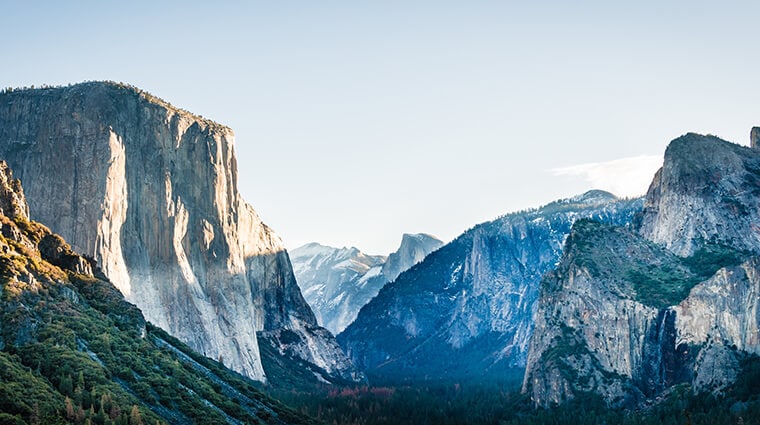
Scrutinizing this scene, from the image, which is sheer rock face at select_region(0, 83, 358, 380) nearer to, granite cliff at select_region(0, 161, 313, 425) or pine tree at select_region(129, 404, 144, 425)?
granite cliff at select_region(0, 161, 313, 425)

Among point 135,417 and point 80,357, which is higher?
point 80,357

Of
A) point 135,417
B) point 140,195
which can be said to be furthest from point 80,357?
point 140,195

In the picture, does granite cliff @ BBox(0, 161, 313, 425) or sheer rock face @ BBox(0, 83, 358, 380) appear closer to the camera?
granite cliff @ BBox(0, 161, 313, 425)

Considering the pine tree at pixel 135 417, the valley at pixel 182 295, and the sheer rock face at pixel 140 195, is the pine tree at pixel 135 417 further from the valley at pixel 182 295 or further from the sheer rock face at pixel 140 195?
the sheer rock face at pixel 140 195

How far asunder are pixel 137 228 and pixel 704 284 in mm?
108456

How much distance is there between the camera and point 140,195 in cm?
17488

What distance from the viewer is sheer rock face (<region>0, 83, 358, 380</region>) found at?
160 metres

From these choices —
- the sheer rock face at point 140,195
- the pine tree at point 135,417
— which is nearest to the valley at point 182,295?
the sheer rock face at point 140,195

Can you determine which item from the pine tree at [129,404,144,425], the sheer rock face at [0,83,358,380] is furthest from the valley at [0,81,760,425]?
the pine tree at [129,404,144,425]

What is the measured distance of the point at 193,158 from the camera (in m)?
193

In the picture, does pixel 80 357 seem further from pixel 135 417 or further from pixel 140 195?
pixel 140 195

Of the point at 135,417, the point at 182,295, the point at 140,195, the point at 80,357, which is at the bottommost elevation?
the point at 135,417

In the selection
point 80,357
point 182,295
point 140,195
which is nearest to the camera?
point 80,357

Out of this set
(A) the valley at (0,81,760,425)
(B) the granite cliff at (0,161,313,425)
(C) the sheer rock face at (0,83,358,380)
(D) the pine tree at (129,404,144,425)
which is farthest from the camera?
(C) the sheer rock face at (0,83,358,380)
